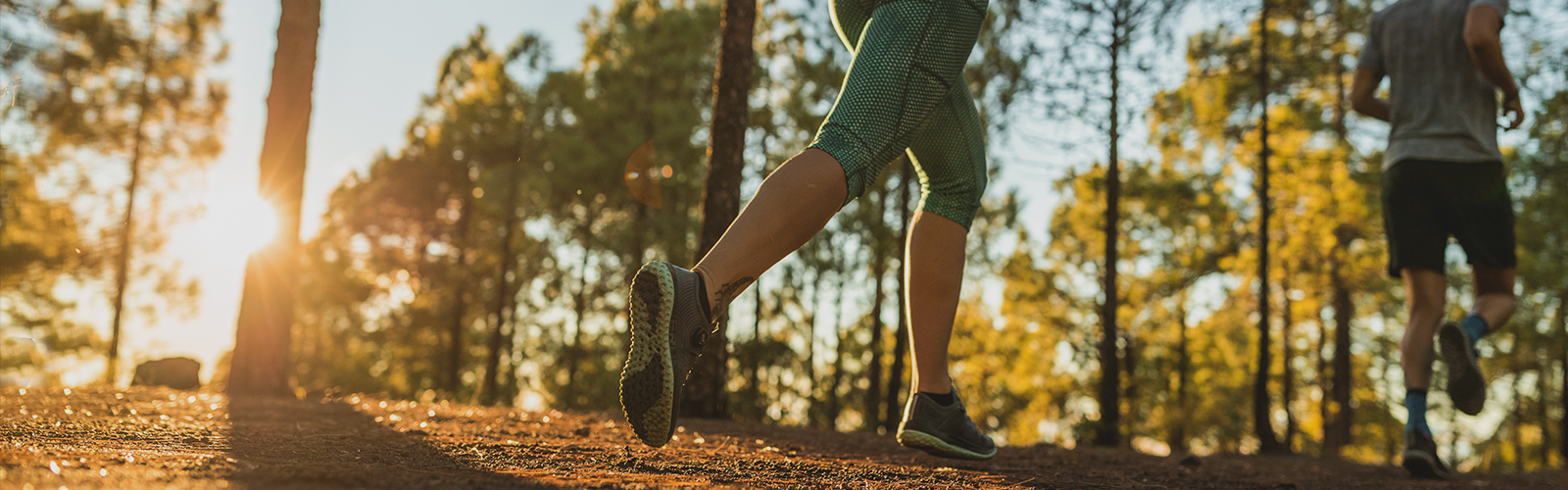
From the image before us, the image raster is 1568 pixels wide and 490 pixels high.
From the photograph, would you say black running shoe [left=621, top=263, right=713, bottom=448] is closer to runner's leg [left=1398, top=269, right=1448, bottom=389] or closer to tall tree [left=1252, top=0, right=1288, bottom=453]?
runner's leg [left=1398, top=269, right=1448, bottom=389]

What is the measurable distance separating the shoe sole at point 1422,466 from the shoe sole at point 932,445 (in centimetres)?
193

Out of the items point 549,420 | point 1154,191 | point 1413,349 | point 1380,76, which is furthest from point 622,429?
point 1154,191

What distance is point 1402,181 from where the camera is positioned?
11.8ft

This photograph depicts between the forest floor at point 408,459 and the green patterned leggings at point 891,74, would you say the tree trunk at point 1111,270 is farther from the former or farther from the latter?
the green patterned leggings at point 891,74

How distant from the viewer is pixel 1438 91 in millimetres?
3551

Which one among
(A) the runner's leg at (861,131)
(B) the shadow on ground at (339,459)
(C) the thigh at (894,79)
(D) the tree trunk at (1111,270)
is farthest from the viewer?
(D) the tree trunk at (1111,270)

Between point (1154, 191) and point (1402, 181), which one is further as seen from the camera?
point (1154, 191)

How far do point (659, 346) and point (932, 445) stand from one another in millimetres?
989

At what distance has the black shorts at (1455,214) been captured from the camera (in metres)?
3.47

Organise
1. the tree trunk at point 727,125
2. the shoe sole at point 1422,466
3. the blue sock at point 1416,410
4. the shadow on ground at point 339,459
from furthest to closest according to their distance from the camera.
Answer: the tree trunk at point 727,125, the blue sock at point 1416,410, the shoe sole at point 1422,466, the shadow on ground at point 339,459

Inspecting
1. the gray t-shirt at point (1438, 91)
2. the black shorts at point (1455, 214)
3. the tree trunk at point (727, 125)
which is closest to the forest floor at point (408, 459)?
the black shorts at point (1455, 214)

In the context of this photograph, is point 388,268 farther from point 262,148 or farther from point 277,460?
point 277,460

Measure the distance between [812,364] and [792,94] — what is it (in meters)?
6.84

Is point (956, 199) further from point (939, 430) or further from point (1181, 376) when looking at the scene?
point (1181, 376)
